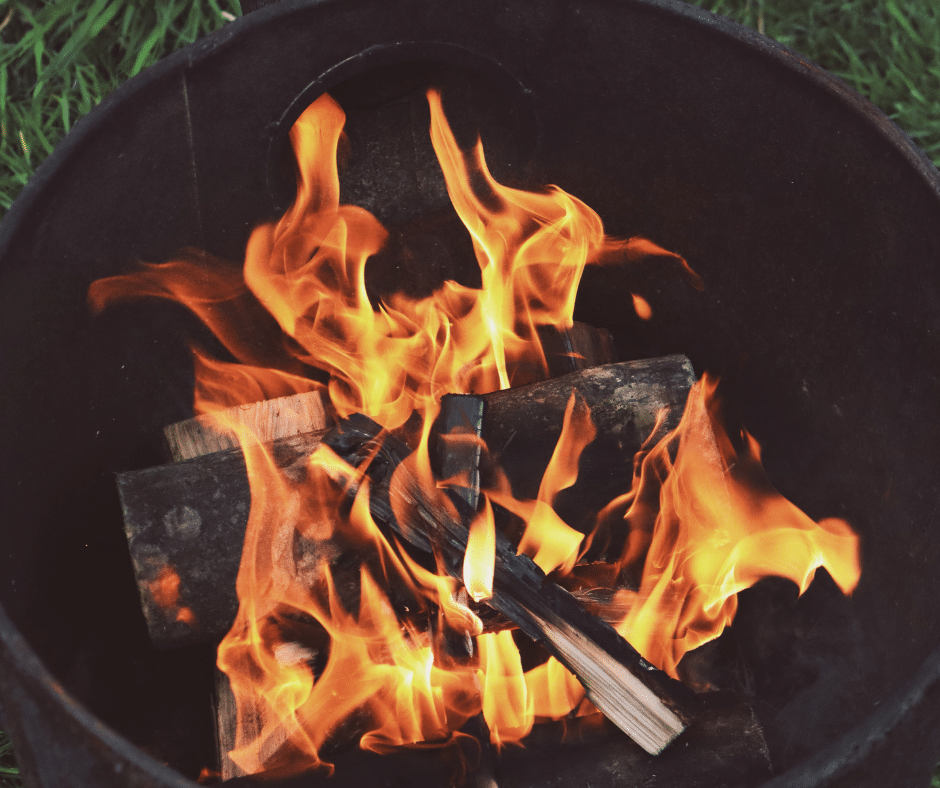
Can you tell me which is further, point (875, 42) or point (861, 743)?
point (875, 42)

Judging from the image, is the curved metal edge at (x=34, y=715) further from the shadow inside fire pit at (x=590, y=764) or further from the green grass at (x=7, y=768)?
the green grass at (x=7, y=768)

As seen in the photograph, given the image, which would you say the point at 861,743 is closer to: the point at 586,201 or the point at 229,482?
the point at 229,482

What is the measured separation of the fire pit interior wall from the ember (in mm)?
72

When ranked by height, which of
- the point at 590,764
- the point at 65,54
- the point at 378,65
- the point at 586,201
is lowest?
the point at 590,764

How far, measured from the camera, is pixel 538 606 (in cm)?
151

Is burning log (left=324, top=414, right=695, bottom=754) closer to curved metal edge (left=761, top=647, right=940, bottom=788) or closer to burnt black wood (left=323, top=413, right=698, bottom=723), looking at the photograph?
burnt black wood (left=323, top=413, right=698, bottom=723)

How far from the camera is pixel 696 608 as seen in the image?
69.5 inches

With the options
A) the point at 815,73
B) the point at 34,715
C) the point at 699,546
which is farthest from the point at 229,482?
the point at 815,73

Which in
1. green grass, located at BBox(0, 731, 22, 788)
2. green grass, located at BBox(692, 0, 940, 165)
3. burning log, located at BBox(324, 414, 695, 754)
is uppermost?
green grass, located at BBox(692, 0, 940, 165)

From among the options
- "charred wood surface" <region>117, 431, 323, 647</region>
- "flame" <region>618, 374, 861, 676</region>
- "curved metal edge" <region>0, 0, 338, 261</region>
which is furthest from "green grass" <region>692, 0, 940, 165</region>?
"charred wood surface" <region>117, 431, 323, 647</region>

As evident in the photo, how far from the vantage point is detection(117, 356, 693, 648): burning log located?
→ 1.54 m

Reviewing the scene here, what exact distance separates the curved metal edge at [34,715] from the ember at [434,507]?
398 mm

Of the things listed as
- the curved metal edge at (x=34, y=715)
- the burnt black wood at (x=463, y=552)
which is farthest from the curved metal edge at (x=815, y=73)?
the curved metal edge at (x=34, y=715)

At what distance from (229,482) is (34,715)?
0.51 meters
